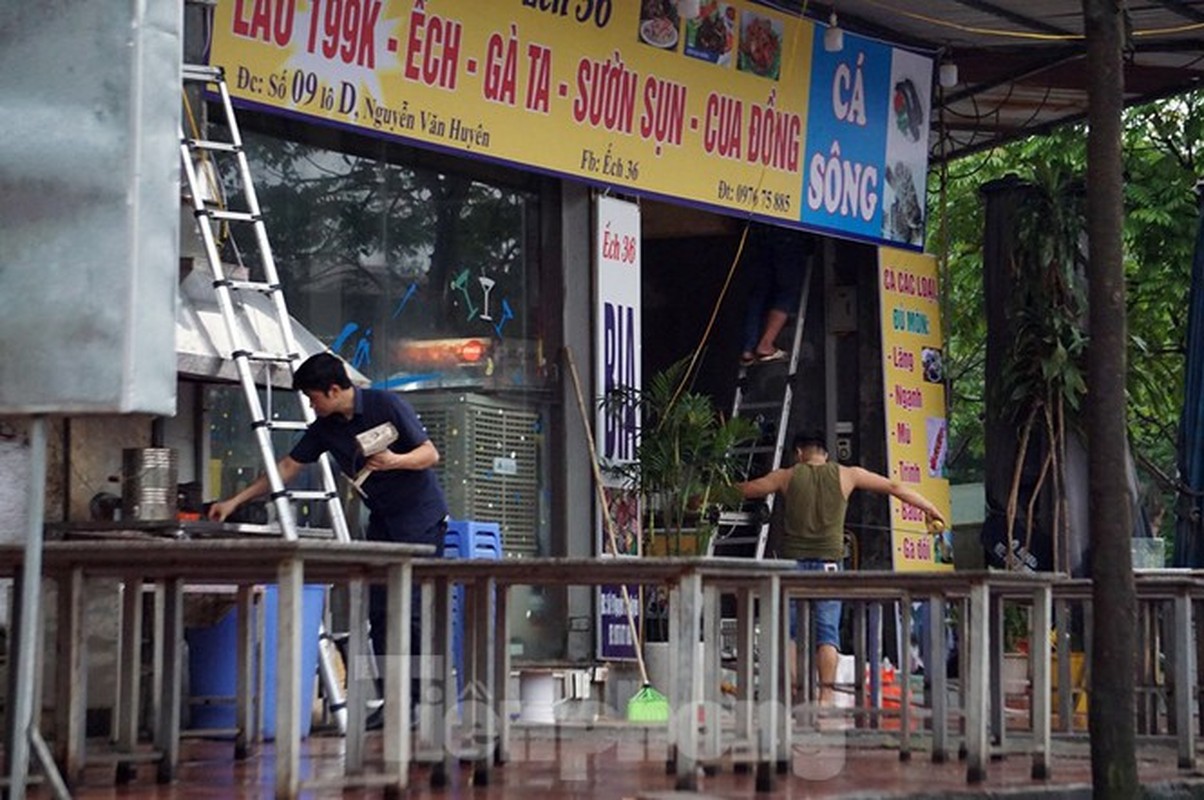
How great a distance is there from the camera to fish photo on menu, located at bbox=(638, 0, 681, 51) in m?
13.8

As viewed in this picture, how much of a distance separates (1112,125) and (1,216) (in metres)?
4.28

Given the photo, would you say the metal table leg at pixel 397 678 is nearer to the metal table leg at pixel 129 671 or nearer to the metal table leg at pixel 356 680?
the metal table leg at pixel 356 680

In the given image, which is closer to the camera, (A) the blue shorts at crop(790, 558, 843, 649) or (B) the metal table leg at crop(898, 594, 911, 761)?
(B) the metal table leg at crop(898, 594, 911, 761)

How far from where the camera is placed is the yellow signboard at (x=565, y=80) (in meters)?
11.2

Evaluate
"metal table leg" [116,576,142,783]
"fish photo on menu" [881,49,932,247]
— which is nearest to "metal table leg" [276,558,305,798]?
"metal table leg" [116,576,142,783]

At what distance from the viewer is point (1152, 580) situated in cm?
959

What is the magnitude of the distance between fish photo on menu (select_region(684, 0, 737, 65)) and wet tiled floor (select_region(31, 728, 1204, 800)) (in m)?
5.50

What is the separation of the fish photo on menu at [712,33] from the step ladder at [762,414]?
255 centimetres

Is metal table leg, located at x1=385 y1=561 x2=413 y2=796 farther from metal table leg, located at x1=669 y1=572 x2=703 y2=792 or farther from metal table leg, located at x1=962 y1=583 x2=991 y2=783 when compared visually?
metal table leg, located at x1=962 y1=583 x2=991 y2=783

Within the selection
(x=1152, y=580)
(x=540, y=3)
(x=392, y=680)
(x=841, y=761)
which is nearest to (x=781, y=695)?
(x=841, y=761)

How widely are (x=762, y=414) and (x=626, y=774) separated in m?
8.31

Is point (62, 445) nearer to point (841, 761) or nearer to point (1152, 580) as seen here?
point (841, 761)

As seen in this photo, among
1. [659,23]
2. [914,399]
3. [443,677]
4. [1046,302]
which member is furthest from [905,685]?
[914,399]

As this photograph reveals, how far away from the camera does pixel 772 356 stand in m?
16.3
